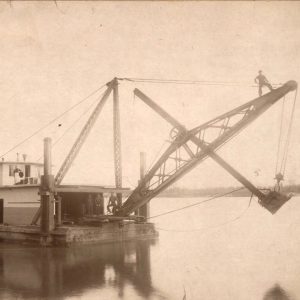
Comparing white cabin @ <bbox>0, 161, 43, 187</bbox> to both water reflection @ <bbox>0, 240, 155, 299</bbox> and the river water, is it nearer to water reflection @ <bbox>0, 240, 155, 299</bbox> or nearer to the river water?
the river water

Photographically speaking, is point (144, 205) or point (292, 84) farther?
point (144, 205)

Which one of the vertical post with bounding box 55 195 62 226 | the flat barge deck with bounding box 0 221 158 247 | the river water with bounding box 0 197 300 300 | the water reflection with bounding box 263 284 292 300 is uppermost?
the vertical post with bounding box 55 195 62 226

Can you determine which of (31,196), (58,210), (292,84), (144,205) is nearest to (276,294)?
(292,84)

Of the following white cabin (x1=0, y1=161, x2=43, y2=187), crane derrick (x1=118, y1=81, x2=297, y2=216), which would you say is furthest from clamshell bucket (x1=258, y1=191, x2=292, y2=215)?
white cabin (x1=0, y1=161, x2=43, y2=187)

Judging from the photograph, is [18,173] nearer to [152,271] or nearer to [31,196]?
[31,196]

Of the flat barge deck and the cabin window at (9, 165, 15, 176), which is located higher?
the cabin window at (9, 165, 15, 176)

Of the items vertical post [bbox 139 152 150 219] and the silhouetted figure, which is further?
vertical post [bbox 139 152 150 219]
